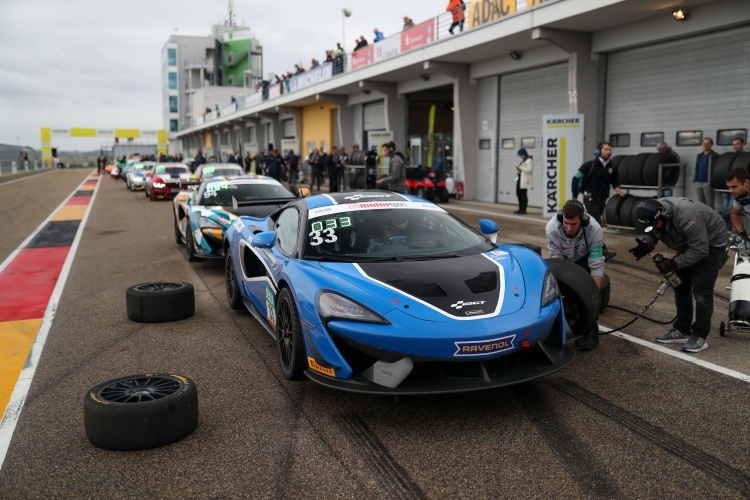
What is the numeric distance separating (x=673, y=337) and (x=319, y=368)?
338cm

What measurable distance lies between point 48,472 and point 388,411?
6.46 feet

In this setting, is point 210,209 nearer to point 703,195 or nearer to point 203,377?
point 203,377

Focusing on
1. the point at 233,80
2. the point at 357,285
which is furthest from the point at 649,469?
the point at 233,80

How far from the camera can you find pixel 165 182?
2525 cm

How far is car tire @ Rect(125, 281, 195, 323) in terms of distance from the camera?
645cm

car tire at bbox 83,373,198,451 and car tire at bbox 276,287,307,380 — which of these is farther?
car tire at bbox 276,287,307,380

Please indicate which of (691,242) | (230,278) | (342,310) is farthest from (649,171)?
(342,310)

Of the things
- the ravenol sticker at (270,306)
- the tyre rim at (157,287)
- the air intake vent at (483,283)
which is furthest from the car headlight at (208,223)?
the air intake vent at (483,283)

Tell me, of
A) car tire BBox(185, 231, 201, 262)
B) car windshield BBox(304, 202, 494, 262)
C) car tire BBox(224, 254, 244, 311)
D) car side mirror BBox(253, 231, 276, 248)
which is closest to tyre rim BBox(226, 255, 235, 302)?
car tire BBox(224, 254, 244, 311)

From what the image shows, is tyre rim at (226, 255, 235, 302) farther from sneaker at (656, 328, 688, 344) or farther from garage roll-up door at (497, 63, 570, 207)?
garage roll-up door at (497, 63, 570, 207)

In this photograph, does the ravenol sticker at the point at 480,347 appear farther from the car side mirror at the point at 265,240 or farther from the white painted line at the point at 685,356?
the car side mirror at the point at 265,240

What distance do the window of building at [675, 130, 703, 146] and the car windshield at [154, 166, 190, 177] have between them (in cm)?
1857

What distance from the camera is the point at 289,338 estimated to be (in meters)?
4.56

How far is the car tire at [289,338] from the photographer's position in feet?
14.3
